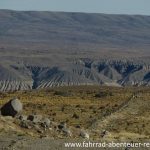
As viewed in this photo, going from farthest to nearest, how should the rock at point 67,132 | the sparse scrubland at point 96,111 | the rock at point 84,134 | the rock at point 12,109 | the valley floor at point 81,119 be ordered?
the sparse scrubland at point 96,111 → the rock at point 12,109 → the rock at point 67,132 → the rock at point 84,134 → the valley floor at point 81,119

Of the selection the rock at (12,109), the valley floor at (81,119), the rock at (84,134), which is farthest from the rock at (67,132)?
the rock at (12,109)

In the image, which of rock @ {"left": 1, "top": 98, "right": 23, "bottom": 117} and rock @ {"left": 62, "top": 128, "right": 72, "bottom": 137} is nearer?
rock @ {"left": 62, "top": 128, "right": 72, "bottom": 137}

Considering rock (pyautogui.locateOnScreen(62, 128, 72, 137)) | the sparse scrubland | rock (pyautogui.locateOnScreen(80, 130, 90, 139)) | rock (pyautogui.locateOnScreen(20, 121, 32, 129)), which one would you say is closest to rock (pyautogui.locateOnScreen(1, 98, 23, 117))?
rock (pyautogui.locateOnScreen(20, 121, 32, 129))

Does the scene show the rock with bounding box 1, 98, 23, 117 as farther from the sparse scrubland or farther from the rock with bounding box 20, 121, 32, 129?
the sparse scrubland

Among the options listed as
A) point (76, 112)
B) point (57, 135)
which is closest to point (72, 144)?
point (57, 135)

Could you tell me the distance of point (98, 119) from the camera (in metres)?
40.5

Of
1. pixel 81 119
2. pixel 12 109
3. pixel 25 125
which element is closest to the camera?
pixel 25 125

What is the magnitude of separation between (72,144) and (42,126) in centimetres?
689

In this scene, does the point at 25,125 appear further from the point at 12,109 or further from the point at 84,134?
the point at 12,109

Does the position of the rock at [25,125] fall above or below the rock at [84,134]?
above

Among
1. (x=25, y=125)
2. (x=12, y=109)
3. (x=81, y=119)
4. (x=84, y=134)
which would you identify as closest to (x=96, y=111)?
(x=81, y=119)

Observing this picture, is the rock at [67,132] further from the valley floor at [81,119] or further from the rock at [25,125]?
the rock at [25,125]

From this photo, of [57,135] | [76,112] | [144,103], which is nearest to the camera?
[57,135]

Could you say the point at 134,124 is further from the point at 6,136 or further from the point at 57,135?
the point at 6,136
